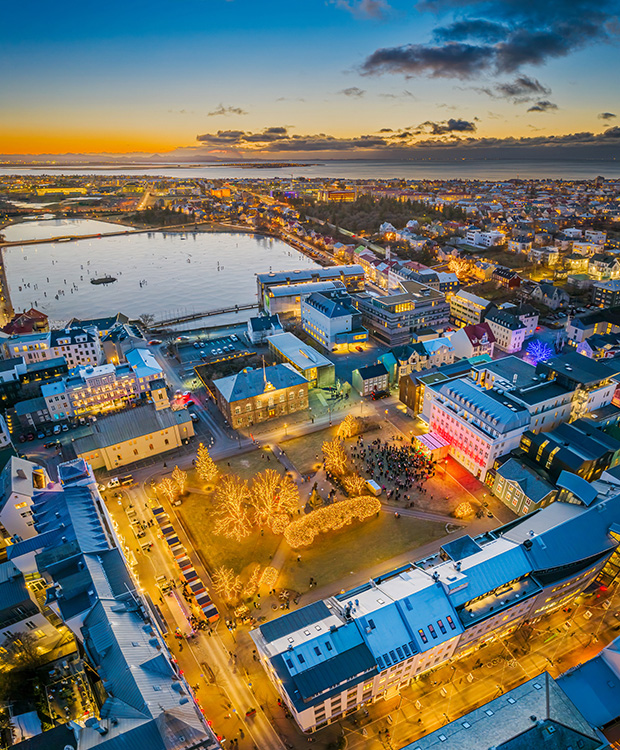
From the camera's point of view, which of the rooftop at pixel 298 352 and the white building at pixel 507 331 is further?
the white building at pixel 507 331

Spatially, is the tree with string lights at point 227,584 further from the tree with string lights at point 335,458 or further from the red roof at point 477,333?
the red roof at point 477,333

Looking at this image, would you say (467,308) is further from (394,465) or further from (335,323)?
(394,465)

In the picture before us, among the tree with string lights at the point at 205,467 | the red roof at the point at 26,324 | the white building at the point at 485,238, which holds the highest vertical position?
the white building at the point at 485,238

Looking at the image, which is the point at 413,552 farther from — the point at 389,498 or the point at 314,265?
the point at 314,265

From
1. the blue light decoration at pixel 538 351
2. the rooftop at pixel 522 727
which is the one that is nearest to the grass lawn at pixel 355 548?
the rooftop at pixel 522 727

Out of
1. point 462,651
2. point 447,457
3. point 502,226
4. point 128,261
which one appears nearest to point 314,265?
point 128,261

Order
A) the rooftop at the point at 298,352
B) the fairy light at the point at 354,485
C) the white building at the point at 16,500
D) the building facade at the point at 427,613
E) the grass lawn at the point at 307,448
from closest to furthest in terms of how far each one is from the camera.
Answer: the building facade at the point at 427,613
the white building at the point at 16,500
the fairy light at the point at 354,485
the grass lawn at the point at 307,448
the rooftop at the point at 298,352

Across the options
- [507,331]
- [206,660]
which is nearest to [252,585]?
[206,660]
